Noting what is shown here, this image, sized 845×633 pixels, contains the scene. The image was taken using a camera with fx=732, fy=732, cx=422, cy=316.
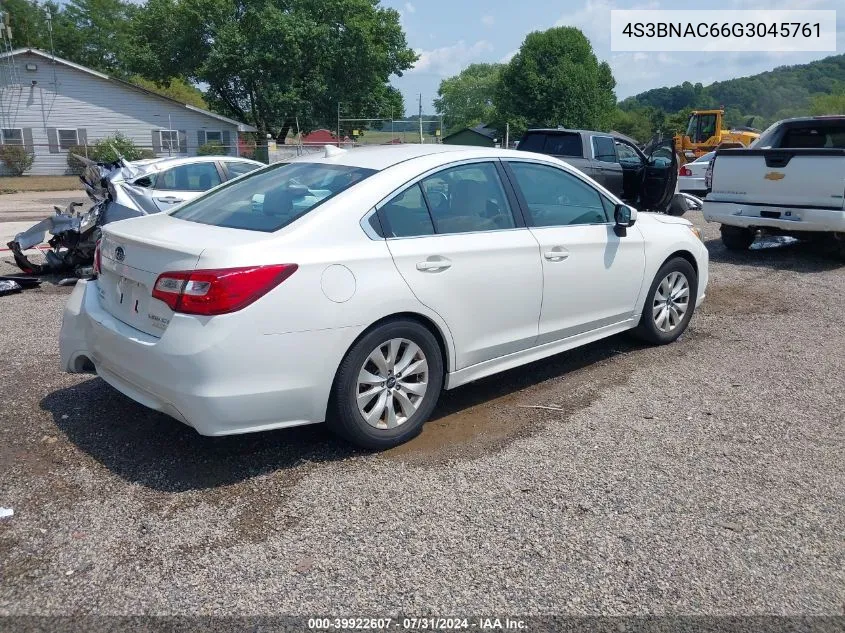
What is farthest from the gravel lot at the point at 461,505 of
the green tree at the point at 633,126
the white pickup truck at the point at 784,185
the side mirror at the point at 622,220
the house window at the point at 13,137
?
the green tree at the point at 633,126

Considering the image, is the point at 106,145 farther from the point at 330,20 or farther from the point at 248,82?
the point at 330,20

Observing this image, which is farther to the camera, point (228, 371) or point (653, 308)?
point (653, 308)

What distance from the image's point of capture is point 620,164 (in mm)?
13680

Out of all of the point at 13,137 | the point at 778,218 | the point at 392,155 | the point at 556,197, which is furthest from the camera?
the point at 13,137

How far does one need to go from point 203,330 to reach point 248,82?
136 ft

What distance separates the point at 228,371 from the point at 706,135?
28764 mm

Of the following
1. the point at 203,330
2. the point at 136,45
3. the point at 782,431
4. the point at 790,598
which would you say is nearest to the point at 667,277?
the point at 782,431

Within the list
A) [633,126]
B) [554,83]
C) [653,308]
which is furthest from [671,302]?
[633,126]

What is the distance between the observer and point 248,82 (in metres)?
41.5

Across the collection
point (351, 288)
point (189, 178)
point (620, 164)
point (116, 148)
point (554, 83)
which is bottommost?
point (351, 288)

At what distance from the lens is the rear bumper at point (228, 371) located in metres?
3.38

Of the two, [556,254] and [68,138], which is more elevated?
[68,138]

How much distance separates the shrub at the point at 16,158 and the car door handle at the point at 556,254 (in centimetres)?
3798

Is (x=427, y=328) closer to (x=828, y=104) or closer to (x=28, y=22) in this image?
(x=828, y=104)
